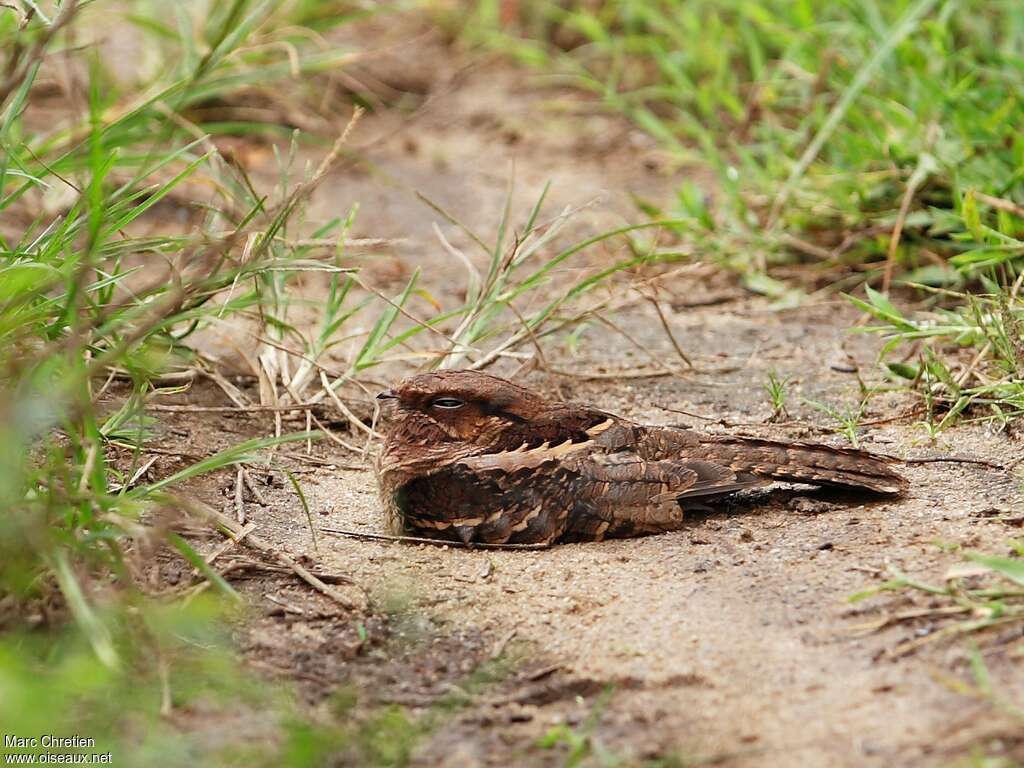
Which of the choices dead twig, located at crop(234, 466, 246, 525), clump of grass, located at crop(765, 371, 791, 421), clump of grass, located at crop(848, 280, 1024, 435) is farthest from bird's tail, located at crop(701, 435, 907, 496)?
dead twig, located at crop(234, 466, 246, 525)

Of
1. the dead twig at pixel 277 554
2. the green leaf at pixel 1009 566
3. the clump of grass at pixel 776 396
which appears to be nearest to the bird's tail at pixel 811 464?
the clump of grass at pixel 776 396

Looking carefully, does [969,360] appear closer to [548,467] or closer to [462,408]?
[548,467]

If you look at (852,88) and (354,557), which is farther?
(852,88)

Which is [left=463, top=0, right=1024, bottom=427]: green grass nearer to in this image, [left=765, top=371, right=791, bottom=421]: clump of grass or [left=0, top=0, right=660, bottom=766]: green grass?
[left=765, top=371, right=791, bottom=421]: clump of grass

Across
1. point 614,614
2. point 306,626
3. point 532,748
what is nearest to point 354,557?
point 306,626

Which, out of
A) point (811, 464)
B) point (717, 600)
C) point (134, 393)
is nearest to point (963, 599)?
point (717, 600)

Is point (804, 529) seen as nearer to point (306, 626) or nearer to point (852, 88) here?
point (306, 626)
